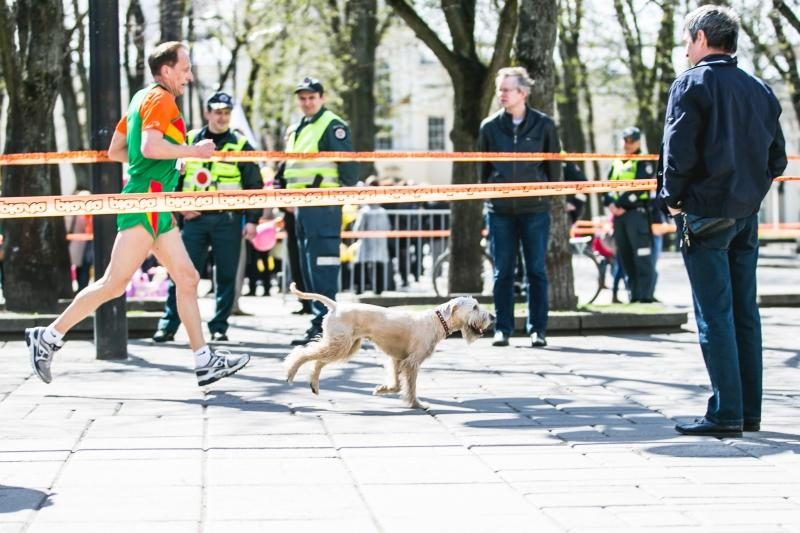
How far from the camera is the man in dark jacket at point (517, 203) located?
33.1 feet

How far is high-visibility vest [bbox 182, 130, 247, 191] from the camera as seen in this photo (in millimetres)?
10664

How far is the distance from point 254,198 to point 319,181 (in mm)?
2146

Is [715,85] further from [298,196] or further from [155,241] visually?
[155,241]

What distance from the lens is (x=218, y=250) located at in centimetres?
1073

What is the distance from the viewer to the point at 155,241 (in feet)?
25.6

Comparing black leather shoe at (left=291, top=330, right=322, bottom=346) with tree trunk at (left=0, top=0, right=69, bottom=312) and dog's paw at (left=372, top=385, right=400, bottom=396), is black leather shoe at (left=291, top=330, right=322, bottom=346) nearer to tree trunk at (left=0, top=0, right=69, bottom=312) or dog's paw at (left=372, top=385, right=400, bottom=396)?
dog's paw at (left=372, top=385, right=400, bottom=396)

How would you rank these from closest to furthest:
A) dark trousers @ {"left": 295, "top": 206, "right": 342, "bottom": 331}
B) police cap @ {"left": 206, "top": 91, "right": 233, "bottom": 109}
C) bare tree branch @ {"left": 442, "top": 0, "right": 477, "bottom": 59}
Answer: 1. dark trousers @ {"left": 295, "top": 206, "right": 342, "bottom": 331}
2. police cap @ {"left": 206, "top": 91, "right": 233, "bottom": 109}
3. bare tree branch @ {"left": 442, "top": 0, "right": 477, "bottom": 59}

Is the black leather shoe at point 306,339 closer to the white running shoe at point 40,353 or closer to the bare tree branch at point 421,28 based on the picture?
the white running shoe at point 40,353

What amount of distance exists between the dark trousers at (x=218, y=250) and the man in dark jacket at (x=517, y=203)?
203 centimetres

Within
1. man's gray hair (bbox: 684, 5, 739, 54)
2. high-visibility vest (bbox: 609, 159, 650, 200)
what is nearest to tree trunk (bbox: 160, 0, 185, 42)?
high-visibility vest (bbox: 609, 159, 650, 200)

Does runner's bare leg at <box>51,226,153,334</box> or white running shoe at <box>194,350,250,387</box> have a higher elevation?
runner's bare leg at <box>51,226,153,334</box>

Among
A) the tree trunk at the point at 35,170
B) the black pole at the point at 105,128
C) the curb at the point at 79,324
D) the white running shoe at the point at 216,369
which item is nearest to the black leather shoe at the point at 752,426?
the white running shoe at the point at 216,369

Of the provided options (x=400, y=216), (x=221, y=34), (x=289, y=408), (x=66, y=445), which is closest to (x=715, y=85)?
(x=289, y=408)

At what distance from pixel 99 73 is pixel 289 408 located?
A: 3.28 meters
